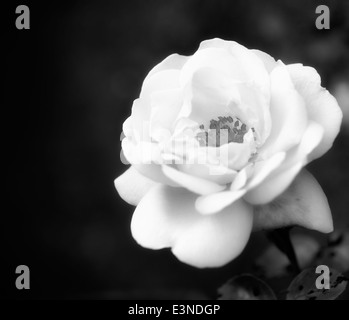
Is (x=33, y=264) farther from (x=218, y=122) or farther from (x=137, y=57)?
(x=218, y=122)

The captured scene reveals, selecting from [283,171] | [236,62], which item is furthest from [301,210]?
[236,62]

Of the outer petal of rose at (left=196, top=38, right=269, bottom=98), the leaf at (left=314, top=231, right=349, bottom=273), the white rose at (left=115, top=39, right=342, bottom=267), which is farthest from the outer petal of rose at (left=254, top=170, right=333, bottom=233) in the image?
the leaf at (left=314, top=231, right=349, bottom=273)

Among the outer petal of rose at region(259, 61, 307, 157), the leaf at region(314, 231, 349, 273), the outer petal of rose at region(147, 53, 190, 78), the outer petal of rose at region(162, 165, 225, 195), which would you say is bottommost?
the leaf at region(314, 231, 349, 273)

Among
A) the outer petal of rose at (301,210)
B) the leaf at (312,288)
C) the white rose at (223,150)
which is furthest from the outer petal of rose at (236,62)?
the leaf at (312,288)

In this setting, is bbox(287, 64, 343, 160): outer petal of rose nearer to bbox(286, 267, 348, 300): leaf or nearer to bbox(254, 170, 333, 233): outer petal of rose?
bbox(254, 170, 333, 233): outer petal of rose

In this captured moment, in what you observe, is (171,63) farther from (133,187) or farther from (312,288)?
(312,288)

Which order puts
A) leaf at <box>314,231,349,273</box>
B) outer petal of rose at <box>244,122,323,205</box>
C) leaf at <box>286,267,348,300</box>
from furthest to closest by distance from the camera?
leaf at <box>314,231,349,273</box> < leaf at <box>286,267,348,300</box> < outer petal of rose at <box>244,122,323,205</box>
